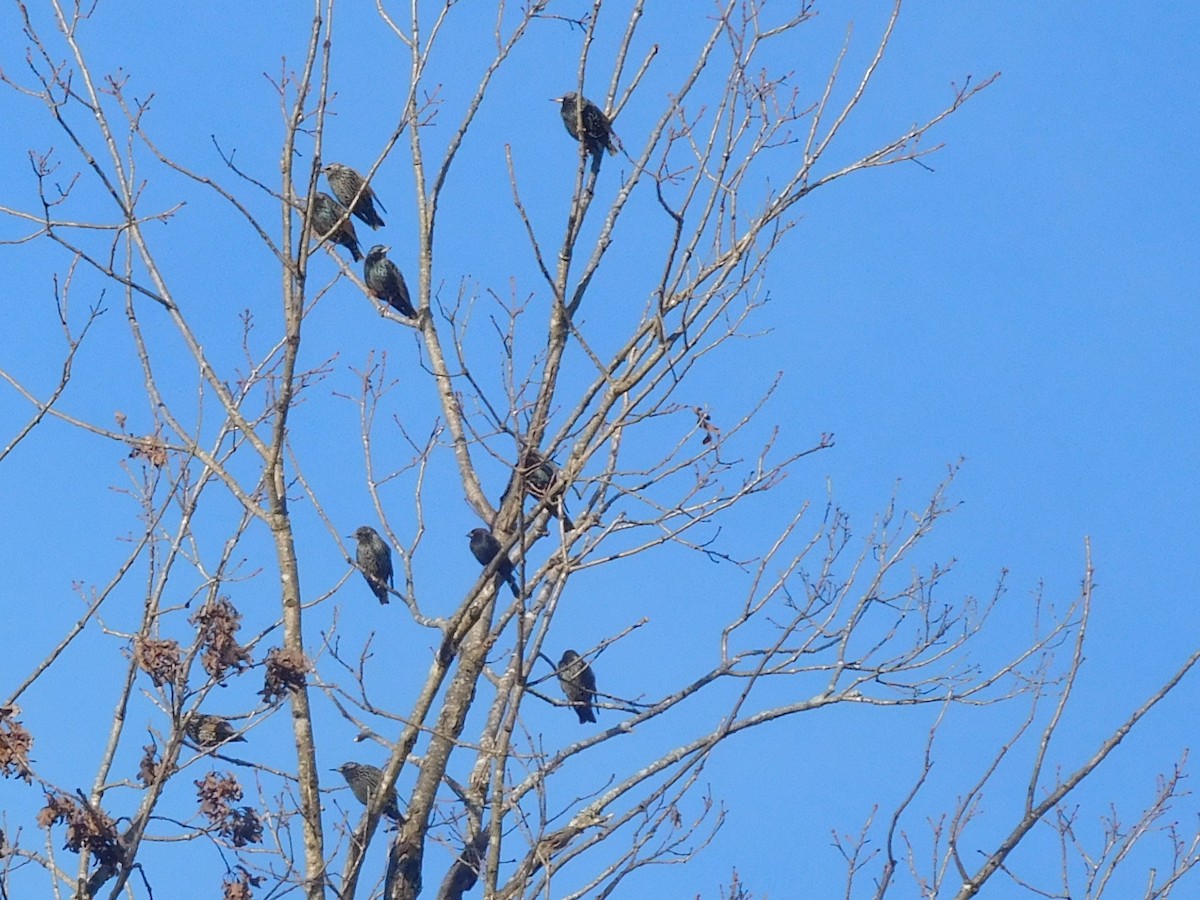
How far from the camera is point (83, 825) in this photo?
451 centimetres

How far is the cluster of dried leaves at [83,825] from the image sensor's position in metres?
4.48

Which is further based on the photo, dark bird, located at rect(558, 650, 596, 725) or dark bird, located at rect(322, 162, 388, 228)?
dark bird, located at rect(322, 162, 388, 228)

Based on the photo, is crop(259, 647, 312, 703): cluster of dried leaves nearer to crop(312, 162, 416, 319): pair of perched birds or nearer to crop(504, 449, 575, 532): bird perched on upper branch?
crop(504, 449, 575, 532): bird perched on upper branch

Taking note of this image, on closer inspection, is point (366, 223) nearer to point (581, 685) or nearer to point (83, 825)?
point (581, 685)

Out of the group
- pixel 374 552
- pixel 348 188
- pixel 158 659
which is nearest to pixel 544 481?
pixel 158 659

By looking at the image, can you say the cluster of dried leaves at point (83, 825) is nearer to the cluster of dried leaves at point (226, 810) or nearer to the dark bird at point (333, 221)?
the cluster of dried leaves at point (226, 810)

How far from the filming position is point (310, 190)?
5270 mm

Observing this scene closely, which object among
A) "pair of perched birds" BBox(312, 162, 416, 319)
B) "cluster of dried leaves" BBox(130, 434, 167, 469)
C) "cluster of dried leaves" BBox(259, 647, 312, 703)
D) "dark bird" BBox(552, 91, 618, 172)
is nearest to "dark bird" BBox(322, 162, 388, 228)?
"pair of perched birds" BBox(312, 162, 416, 319)

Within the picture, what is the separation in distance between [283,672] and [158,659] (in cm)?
42

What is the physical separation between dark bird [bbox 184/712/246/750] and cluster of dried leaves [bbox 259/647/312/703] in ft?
0.74

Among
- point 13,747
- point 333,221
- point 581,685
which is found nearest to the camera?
point 13,747

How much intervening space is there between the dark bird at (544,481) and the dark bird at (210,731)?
4.13 feet

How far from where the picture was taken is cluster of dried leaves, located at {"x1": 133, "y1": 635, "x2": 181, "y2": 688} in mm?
4500

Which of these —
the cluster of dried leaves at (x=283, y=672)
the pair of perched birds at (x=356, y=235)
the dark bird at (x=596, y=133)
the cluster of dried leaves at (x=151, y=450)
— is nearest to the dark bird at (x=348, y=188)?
the pair of perched birds at (x=356, y=235)
